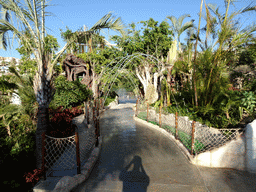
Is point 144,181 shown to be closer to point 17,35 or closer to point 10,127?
point 17,35

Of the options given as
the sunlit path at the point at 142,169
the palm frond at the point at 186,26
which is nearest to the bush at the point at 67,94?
the sunlit path at the point at 142,169

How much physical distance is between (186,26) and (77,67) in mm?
13412

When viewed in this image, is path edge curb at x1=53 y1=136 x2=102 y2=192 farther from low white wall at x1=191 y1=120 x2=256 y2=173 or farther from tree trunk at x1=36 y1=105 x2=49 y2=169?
low white wall at x1=191 y1=120 x2=256 y2=173

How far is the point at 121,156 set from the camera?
538 cm

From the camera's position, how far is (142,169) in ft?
15.0

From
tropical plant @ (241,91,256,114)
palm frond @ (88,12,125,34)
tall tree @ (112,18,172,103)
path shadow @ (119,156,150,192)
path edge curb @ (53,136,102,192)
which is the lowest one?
path shadow @ (119,156,150,192)

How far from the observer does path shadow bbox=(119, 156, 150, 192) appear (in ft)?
12.2

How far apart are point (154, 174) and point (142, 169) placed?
397mm

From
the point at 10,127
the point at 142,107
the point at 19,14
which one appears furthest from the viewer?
the point at 142,107

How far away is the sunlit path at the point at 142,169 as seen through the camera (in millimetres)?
3797

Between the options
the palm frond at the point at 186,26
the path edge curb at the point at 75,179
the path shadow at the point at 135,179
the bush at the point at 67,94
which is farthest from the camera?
the palm frond at the point at 186,26

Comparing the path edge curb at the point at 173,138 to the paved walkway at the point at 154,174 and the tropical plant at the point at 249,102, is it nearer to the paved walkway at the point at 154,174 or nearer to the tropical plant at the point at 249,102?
the paved walkway at the point at 154,174

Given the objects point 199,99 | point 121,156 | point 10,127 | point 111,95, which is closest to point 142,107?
point 199,99

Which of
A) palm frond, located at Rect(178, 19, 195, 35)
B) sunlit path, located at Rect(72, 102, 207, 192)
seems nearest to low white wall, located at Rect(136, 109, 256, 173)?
sunlit path, located at Rect(72, 102, 207, 192)
